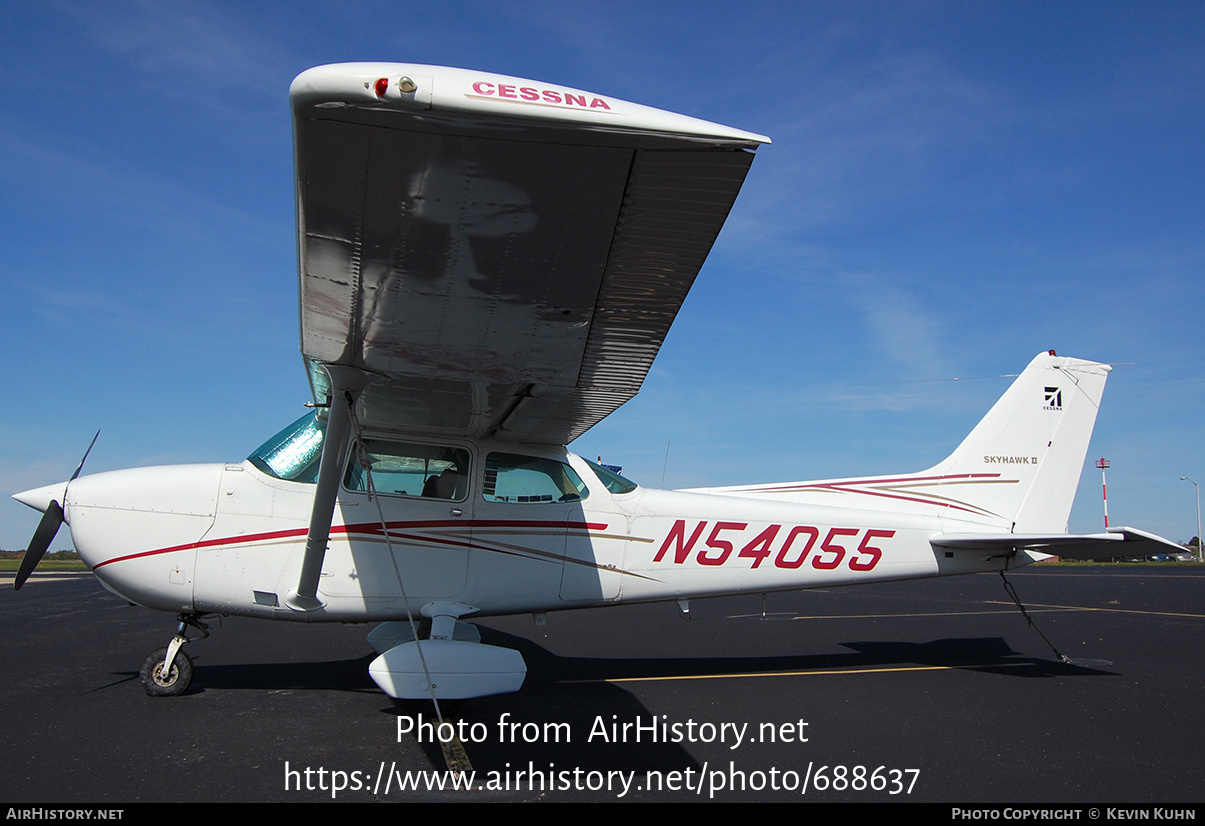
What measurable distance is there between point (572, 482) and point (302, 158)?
4422 mm

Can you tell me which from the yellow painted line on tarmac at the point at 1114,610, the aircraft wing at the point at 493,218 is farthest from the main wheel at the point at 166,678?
the yellow painted line on tarmac at the point at 1114,610

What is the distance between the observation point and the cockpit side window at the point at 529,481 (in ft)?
20.2

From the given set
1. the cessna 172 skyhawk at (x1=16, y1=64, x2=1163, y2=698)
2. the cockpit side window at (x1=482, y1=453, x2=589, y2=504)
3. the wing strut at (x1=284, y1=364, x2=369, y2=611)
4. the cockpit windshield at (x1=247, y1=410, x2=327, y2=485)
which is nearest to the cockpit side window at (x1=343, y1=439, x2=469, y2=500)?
the cessna 172 skyhawk at (x1=16, y1=64, x2=1163, y2=698)

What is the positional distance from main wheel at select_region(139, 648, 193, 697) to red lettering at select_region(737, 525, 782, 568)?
4643mm

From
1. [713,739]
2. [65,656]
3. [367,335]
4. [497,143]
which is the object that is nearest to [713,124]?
[497,143]

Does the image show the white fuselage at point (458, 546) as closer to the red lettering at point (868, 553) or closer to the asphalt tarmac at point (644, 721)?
the red lettering at point (868, 553)

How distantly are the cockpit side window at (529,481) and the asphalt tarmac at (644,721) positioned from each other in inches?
64.5

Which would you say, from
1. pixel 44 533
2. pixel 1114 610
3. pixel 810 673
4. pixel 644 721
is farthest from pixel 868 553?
pixel 1114 610

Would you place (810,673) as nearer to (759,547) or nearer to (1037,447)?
(759,547)

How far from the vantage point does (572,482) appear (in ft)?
21.1

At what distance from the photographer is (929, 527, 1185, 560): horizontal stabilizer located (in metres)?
6.26

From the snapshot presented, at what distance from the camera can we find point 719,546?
259 inches

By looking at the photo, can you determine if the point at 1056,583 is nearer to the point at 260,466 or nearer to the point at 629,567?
the point at 629,567

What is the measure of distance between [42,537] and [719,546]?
214 inches
